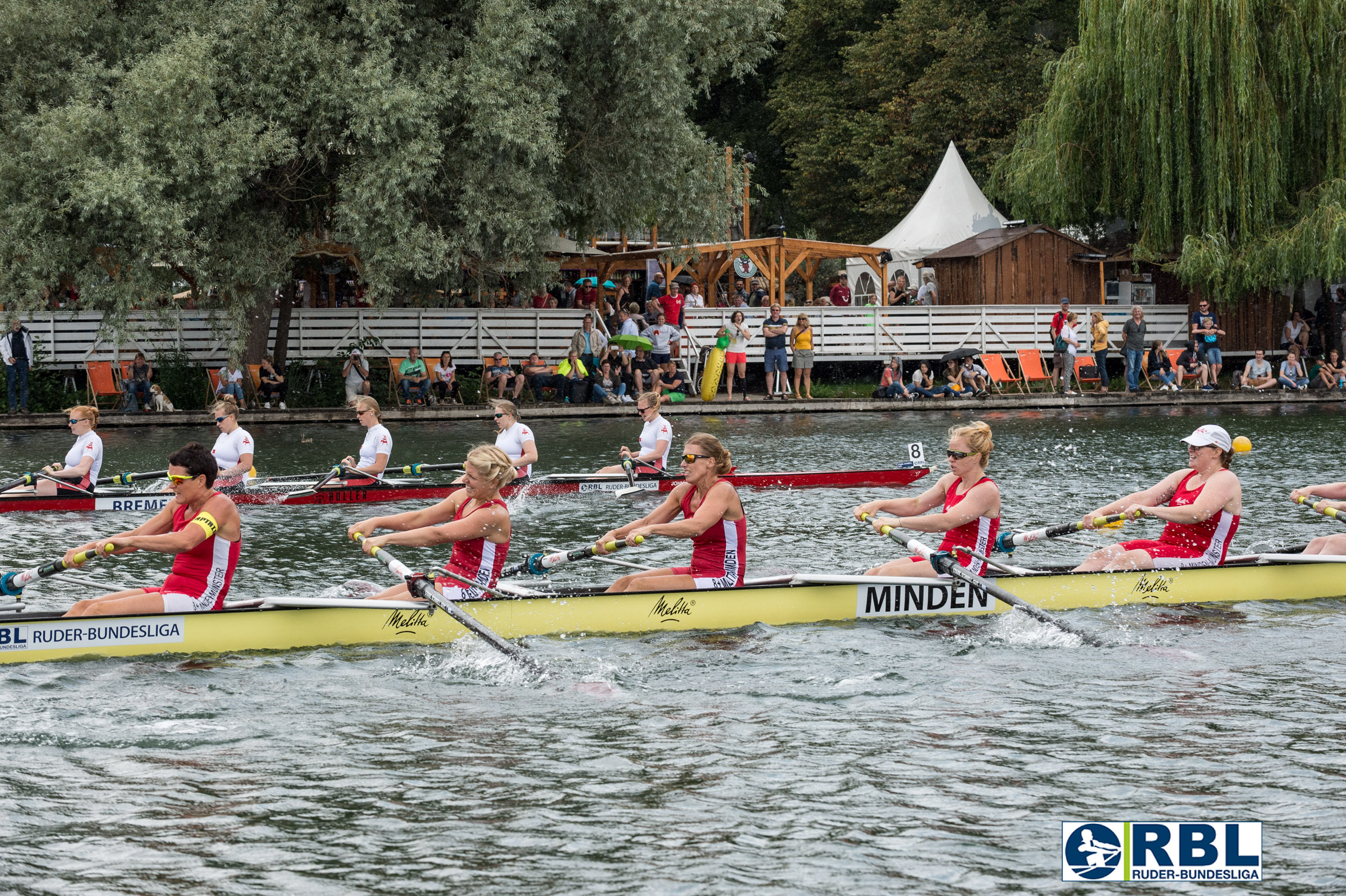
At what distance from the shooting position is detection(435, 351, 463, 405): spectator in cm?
3500

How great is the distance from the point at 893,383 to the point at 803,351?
2459 mm

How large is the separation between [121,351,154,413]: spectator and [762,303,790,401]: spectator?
48.5 ft

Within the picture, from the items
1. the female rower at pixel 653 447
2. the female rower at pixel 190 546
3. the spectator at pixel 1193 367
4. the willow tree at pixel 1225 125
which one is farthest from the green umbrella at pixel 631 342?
the female rower at pixel 190 546

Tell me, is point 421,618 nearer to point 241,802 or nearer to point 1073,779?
point 241,802

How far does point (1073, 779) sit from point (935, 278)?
35257 millimetres

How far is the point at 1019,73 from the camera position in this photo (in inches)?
1874

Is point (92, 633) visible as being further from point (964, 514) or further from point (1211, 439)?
point (1211, 439)

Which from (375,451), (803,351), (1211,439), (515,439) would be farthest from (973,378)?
(1211,439)

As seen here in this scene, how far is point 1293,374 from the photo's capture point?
38.1 meters

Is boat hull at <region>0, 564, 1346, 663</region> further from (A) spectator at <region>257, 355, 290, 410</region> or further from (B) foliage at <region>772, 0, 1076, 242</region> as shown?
(B) foliage at <region>772, 0, 1076, 242</region>

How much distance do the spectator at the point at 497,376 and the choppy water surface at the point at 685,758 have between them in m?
20.3

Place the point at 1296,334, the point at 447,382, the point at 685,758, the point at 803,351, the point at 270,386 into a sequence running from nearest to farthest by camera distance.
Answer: the point at 685,758, the point at 270,386, the point at 447,382, the point at 803,351, the point at 1296,334

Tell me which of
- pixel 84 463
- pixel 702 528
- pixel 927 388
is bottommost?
pixel 702 528

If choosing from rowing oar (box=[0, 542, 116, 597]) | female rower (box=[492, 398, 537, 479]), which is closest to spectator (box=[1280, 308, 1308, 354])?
female rower (box=[492, 398, 537, 479])
